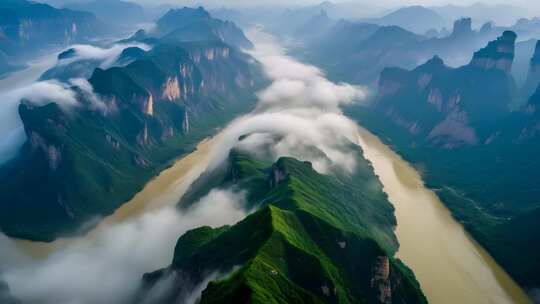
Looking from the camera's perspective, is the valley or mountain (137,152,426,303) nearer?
mountain (137,152,426,303)

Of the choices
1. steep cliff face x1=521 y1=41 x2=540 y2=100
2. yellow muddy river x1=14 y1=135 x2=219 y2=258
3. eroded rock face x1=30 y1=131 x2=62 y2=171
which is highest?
steep cliff face x1=521 y1=41 x2=540 y2=100

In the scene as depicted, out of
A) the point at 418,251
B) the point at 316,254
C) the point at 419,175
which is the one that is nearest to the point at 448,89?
the point at 419,175

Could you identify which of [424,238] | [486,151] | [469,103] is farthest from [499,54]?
[424,238]

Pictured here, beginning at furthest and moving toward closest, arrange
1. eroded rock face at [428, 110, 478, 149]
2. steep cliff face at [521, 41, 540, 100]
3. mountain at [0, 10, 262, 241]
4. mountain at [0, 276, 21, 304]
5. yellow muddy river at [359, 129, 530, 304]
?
steep cliff face at [521, 41, 540, 100], eroded rock face at [428, 110, 478, 149], mountain at [0, 10, 262, 241], yellow muddy river at [359, 129, 530, 304], mountain at [0, 276, 21, 304]

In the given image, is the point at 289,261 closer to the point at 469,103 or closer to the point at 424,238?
the point at 424,238

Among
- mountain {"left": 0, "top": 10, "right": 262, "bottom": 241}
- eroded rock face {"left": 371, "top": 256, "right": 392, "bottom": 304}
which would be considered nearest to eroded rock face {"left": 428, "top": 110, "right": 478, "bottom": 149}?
mountain {"left": 0, "top": 10, "right": 262, "bottom": 241}

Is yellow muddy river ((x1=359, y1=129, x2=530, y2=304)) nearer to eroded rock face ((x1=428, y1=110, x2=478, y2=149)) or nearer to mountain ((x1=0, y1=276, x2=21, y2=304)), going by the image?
eroded rock face ((x1=428, y1=110, x2=478, y2=149))

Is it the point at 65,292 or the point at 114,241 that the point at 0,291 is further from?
the point at 114,241
